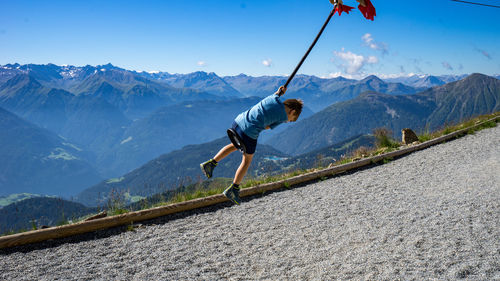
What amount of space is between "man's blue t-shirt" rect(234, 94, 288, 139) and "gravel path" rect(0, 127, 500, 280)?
75.1 inches


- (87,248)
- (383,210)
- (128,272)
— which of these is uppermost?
(87,248)

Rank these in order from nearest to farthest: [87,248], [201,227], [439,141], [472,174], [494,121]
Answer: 1. [87,248]
2. [201,227]
3. [472,174]
4. [439,141]
5. [494,121]

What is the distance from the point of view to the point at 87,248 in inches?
199

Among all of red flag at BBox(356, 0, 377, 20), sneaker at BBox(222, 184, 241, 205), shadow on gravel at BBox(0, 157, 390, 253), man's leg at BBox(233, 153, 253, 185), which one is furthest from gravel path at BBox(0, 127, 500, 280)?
red flag at BBox(356, 0, 377, 20)

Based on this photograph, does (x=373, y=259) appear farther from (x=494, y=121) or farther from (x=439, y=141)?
(x=494, y=121)

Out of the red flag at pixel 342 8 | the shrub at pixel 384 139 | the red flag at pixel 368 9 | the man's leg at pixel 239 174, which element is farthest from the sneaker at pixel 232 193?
the shrub at pixel 384 139

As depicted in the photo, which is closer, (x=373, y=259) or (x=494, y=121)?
(x=373, y=259)

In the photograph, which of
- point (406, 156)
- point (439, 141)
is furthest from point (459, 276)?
point (439, 141)

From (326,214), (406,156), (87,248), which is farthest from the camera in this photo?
(406,156)

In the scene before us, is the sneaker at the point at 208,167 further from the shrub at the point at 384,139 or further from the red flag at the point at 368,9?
the shrub at the point at 384,139

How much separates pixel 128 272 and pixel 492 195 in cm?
712

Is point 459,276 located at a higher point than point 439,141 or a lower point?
lower

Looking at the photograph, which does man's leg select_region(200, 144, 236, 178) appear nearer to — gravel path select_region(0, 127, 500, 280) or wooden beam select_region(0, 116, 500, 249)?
gravel path select_region(0, 127, 500, 280)

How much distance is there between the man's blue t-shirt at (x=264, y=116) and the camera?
14.9ft
